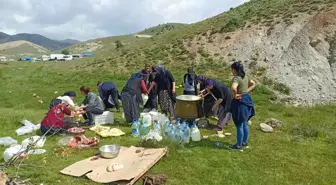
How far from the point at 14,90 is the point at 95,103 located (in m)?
15.2

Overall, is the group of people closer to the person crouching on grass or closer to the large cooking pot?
the person crouching on grass

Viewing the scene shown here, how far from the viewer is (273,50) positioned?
88.8 feet

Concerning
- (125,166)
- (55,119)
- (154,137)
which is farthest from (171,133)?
(55,119)

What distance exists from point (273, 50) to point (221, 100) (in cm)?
1754

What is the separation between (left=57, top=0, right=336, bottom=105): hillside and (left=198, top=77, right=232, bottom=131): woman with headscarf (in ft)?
29.6

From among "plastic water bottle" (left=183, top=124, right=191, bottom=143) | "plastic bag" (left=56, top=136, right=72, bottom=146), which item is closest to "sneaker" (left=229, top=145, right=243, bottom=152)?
"plastic water bottle" (left=183, top=124, right=191, bottom=143)

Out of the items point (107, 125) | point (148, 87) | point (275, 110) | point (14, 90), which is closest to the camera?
point (107, 125)

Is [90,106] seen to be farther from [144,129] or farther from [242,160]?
[242,160]

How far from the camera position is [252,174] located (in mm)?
7637

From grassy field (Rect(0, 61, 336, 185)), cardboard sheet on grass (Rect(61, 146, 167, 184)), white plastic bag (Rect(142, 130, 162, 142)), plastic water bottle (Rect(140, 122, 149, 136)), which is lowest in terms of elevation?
grassy field (Rect(0, 61, 336, 185))

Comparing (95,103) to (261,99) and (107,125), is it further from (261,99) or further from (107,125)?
(261,99)

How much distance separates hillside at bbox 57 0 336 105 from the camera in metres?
22.3

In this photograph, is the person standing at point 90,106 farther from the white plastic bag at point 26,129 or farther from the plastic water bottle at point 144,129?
the plastic water bottle at point 144,129

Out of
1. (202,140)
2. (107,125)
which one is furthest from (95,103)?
(202,140)
